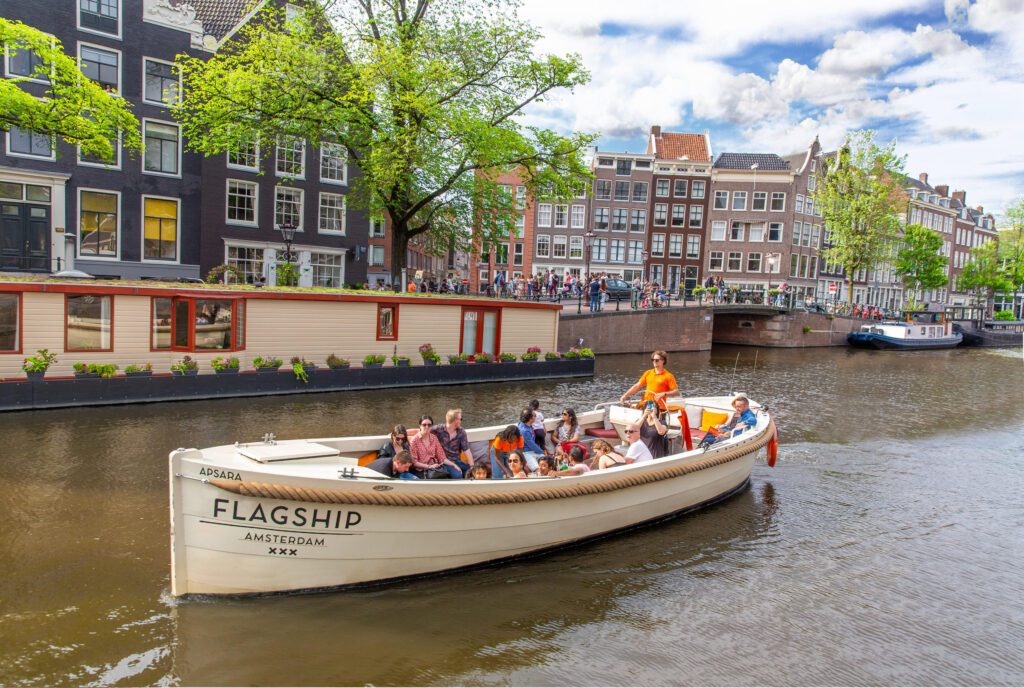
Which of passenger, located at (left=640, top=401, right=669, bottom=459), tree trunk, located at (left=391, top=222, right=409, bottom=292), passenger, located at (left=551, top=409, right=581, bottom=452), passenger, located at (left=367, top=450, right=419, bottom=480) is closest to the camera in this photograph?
passenger, located at (left=367, top=450, right=419, bottom=480)

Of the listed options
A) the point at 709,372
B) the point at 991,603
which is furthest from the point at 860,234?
the point at 991,603

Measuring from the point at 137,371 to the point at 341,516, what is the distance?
11.4m

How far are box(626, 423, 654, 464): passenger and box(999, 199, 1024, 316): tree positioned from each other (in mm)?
74730

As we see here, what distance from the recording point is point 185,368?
16812 mm

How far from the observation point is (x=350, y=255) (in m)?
34.6

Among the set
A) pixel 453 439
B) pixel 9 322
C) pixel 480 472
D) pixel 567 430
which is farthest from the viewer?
pixel 9 322

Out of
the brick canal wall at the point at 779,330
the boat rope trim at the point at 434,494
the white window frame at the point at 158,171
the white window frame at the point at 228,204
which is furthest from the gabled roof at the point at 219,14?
the boat rope trim at the point at 434,494

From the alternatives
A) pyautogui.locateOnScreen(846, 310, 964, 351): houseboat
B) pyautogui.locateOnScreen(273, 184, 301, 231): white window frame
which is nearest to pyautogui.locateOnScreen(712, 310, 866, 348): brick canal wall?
pyautogui.locateOnScreen(846, 310, 964, 351): houseboat

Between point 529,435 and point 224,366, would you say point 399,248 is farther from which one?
point 529,435

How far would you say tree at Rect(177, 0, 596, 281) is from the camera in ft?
70.3

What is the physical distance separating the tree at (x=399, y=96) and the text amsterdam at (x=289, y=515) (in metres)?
16.3

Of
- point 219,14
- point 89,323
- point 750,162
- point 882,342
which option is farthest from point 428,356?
point 750,162

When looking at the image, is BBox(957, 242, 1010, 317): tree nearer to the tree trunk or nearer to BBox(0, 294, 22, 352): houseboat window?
the tree trunk

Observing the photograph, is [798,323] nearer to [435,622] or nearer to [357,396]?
[357,396]
